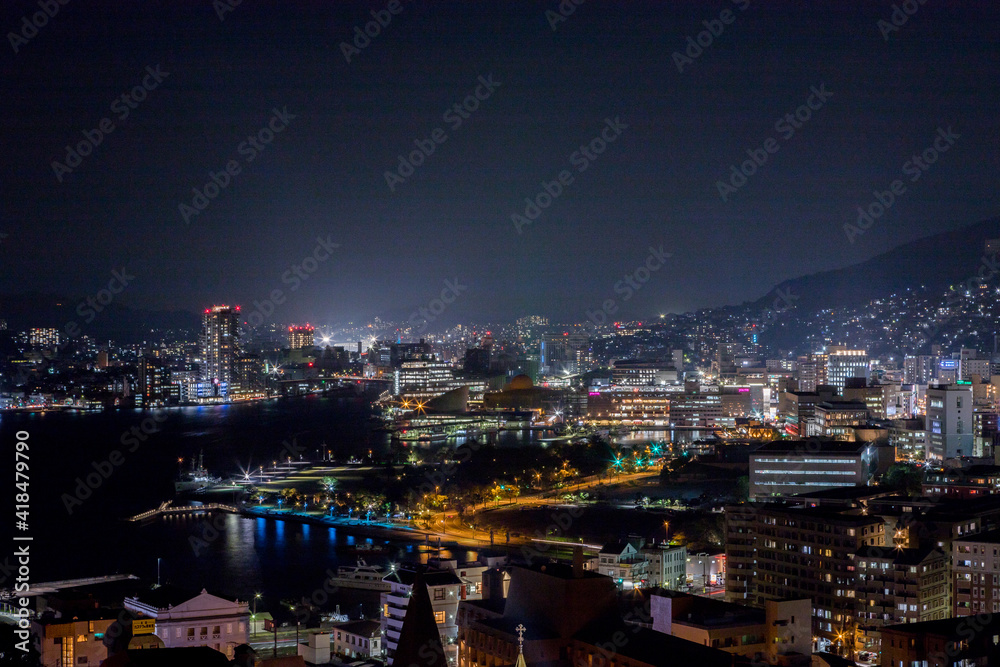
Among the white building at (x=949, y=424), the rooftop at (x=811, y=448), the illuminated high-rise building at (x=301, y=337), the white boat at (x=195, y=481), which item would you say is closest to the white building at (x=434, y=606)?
the rooftop at (x=811, y=448)

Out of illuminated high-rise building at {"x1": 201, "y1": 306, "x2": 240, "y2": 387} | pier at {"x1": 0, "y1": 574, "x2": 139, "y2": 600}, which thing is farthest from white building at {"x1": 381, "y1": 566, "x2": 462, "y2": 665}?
illuminated high-rise building at {"x1": 201, "y1": 306, "x2": 240, "y2": 387}

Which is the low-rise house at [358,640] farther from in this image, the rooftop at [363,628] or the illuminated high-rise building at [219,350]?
the illuminated high-rise building at [219,350]

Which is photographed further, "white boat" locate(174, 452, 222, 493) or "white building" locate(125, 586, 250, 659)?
"white boat" locate(174, 452, 222, 493)

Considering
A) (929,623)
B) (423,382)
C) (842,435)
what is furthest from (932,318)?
(929,623)

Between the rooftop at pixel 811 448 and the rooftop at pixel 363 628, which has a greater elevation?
the rooftop at pixel 811 448

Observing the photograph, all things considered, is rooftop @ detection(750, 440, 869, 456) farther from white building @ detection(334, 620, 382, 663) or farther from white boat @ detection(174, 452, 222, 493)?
white boat @ detection(174, 452, 222, 493)

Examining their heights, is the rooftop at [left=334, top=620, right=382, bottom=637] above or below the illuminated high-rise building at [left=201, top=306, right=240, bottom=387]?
below
